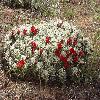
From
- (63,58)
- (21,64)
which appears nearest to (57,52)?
(63,58)

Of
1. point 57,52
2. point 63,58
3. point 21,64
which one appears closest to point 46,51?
point 57,52

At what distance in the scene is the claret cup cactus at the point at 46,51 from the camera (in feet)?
25.3

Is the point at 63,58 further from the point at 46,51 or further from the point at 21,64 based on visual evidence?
the point at 21,64

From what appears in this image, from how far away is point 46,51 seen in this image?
308 inches

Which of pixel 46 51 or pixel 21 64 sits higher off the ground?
pixel 46 51

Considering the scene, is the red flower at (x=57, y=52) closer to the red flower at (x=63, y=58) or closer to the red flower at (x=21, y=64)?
the red flower at (x=63, y=58)

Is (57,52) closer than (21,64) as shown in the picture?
No

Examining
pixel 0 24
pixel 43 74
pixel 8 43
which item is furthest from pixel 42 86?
pixel 0 24

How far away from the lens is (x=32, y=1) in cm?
1116

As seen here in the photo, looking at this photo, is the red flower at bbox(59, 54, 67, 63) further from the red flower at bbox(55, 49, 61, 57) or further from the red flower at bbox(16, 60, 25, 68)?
the red flower at bbox(16, 60, 25, 68)

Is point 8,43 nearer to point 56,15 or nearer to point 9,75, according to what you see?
point 9,75

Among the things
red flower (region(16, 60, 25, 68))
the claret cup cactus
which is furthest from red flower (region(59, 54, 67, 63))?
red flower (region(16, 60, 25, 68))

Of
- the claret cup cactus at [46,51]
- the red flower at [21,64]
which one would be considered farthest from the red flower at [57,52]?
the red flower at [21,64]

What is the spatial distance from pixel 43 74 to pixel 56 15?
12.1ft
